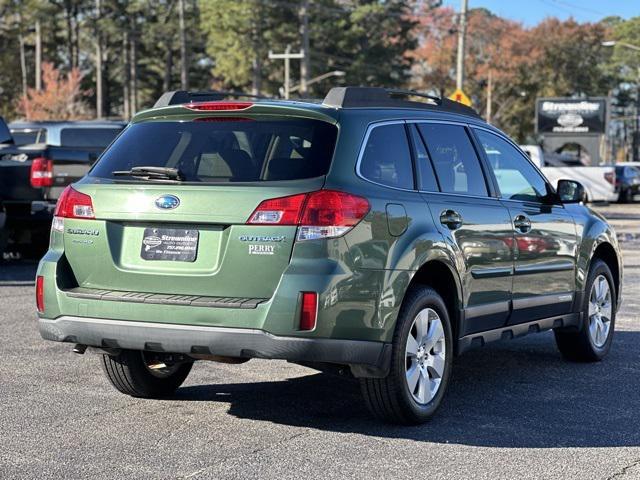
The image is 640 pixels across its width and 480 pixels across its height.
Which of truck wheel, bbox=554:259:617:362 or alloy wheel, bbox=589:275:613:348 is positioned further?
alloy wheel, bbox=589:275:613:348

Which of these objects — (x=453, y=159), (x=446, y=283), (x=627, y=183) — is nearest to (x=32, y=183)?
(x=453, y=159)

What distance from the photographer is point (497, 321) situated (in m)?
6.93

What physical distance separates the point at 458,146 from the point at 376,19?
215 feet

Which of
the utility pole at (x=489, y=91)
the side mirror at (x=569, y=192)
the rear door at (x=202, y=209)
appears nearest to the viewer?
the rear door at (x=202, y=209)

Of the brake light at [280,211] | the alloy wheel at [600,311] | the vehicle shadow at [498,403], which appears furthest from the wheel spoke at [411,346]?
the alloy wheel at [600,311]

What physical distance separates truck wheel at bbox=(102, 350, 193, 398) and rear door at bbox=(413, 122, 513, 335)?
181cm

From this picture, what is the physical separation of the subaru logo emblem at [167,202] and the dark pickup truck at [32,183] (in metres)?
9.47

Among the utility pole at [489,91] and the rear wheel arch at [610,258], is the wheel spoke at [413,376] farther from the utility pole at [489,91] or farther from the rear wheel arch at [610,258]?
the utility pole at [489,91]

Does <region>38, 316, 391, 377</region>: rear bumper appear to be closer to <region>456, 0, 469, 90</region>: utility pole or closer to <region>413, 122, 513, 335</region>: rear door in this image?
<region>413, 122, 513, 335</region>: rear door

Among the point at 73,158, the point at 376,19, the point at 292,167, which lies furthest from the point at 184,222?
the point at 376,19

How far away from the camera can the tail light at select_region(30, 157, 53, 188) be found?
1494 centimetres

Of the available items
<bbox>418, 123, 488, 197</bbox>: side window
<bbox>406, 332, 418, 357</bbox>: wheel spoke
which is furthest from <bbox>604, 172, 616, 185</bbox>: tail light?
<bbox>406, 332, 418, 357</bbox>: wheel spoke

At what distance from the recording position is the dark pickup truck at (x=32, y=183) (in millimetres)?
14891

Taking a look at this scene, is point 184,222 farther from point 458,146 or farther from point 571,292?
point 571,292
